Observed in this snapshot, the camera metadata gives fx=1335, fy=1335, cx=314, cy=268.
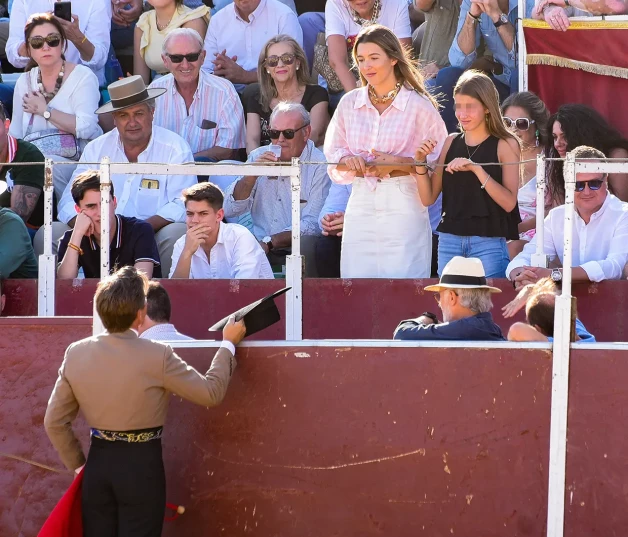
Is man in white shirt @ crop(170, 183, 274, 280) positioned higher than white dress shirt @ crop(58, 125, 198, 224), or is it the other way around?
white dress shirt @ crop(58, 125, 198, 224)

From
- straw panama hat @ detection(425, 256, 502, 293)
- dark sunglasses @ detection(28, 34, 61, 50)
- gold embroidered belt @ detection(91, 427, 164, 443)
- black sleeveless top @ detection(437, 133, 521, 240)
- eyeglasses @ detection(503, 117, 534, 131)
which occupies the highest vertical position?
dark sunglasses @ detection(28, 34, 61, 50)

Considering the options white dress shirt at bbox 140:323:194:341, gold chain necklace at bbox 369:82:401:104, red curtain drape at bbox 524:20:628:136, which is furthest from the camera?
red curtain drape at bbox 524:20:628:136

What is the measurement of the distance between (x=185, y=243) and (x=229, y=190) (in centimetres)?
135

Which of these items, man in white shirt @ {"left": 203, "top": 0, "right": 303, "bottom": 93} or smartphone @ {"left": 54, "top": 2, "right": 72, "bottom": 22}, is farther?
smartphone @ {"left": 54, "top": 2, "right": 72, "bottom": 22}

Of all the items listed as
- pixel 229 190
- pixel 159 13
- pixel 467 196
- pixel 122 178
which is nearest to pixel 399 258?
pixel 467 196

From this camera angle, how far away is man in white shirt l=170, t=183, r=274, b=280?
7.20 meters

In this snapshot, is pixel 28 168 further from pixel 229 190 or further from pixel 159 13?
pixel 159 13

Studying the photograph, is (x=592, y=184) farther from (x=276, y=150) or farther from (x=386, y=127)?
(x=276, y=150)

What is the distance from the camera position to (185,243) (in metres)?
7.32

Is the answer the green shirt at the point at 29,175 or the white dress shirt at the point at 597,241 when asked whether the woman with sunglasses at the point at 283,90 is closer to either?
the green shirt at the point at 29,175

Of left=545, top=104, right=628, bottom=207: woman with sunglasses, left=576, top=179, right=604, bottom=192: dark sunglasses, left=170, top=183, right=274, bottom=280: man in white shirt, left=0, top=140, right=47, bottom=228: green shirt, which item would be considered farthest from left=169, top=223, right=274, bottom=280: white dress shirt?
left=545, top=104, right=628, bottom=207: woman with sunglasses

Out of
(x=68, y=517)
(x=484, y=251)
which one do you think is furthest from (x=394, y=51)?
(x=68, y=517)

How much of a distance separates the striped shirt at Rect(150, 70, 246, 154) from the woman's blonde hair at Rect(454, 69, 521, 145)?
258cm

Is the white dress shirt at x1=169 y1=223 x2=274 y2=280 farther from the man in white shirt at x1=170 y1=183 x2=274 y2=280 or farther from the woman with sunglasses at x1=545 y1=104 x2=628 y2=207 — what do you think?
the woman with sunglasses at x1=545 y1=104 x2=628 y2=207
